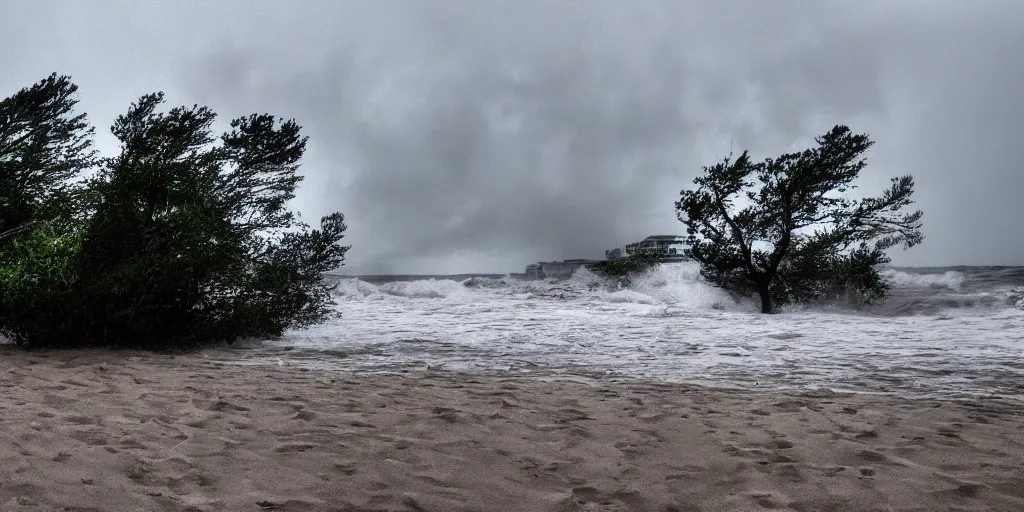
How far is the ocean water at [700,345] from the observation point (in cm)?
718

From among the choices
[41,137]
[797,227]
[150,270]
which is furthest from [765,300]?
[41,137]

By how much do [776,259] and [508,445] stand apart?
17.2 metres

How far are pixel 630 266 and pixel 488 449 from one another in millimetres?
24117

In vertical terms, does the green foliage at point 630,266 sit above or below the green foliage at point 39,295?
above

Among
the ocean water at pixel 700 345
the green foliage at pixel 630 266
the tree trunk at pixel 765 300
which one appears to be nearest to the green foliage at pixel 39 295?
the ocean water at pixel 700 345

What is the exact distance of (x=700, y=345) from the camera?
10273 millimetres

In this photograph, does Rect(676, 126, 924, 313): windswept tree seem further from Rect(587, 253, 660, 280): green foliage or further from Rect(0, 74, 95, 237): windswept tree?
Rect(0, 74, 95, 237): windswept tree

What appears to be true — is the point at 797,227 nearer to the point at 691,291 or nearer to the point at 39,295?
the point at 691,291

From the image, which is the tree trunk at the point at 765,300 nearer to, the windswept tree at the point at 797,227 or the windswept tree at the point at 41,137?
the windswept tree at the point at 797,227

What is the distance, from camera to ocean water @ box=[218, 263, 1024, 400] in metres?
7.18

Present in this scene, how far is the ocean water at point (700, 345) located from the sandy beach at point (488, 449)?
1331mm

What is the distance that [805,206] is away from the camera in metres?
19.0

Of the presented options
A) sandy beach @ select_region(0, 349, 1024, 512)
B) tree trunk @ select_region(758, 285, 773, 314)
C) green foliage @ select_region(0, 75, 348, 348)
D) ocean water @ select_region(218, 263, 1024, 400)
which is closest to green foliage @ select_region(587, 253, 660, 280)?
ocean water @ select_region(218, 263, 1024, 400)

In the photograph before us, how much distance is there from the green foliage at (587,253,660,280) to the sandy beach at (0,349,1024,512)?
21459mm
